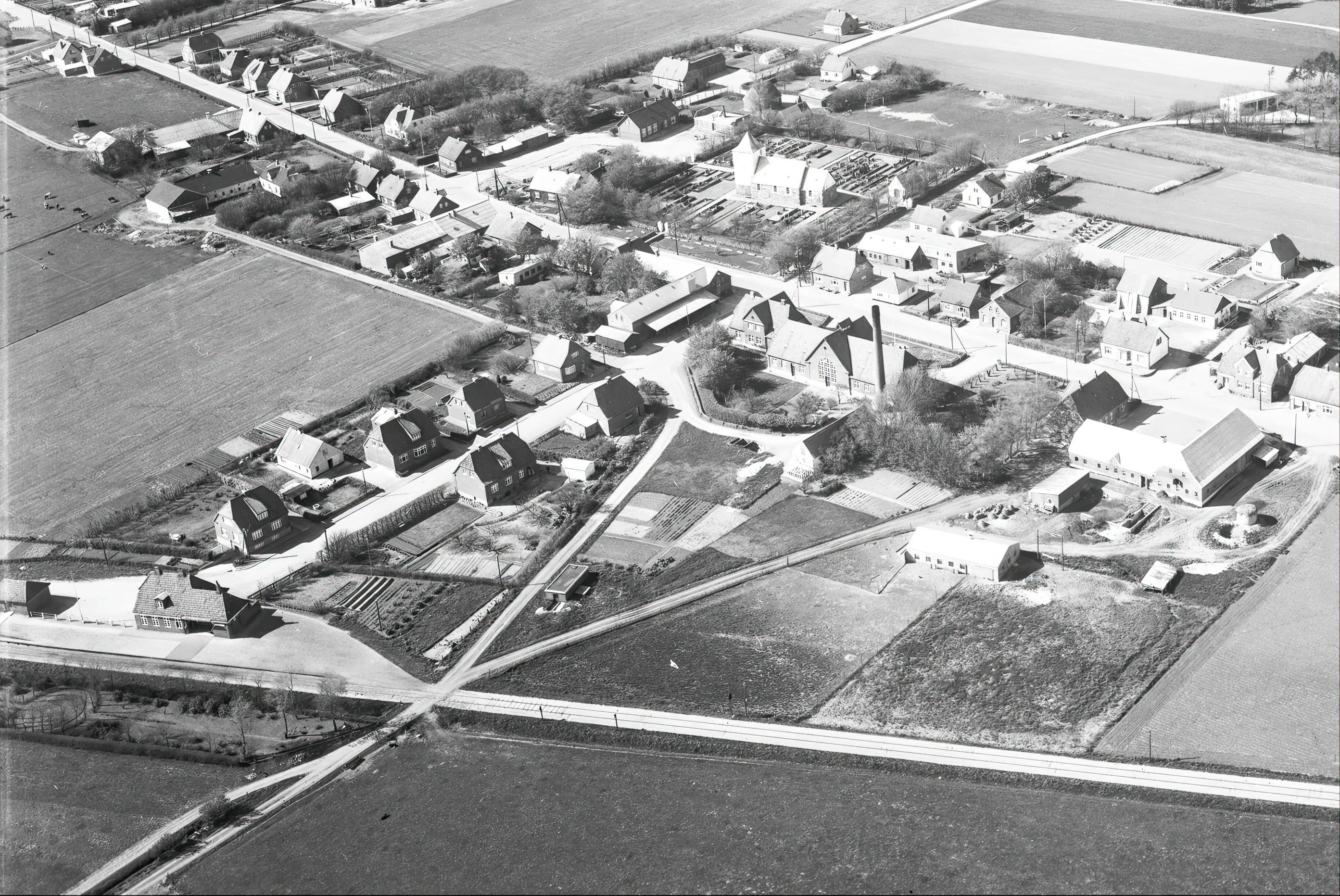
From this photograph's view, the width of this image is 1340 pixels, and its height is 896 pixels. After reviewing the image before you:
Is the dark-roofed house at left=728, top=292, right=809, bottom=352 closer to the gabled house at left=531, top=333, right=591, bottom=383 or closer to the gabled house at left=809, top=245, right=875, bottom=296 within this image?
the gabled house at left=809, top=245, right=875, bottom=296

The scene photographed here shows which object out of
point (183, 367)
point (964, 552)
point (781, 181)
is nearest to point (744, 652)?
point (964, 552)

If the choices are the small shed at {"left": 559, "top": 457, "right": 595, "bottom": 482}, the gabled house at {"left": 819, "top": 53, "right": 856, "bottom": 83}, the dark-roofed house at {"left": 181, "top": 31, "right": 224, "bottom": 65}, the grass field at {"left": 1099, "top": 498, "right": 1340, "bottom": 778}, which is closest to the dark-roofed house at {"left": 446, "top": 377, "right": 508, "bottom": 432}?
the small shed at {"left": 559, "top": 457, "right": 595, "bottom": 482}

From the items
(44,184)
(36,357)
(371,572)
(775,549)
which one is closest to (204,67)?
(44,184)

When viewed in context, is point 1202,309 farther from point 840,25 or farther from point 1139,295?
point 840,25

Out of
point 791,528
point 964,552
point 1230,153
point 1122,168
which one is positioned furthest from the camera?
point 1230,153

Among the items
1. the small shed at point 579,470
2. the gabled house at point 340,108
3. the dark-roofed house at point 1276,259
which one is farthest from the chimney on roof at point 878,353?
the gabled house at point 340,108

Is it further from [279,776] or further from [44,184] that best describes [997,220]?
[44,184]
